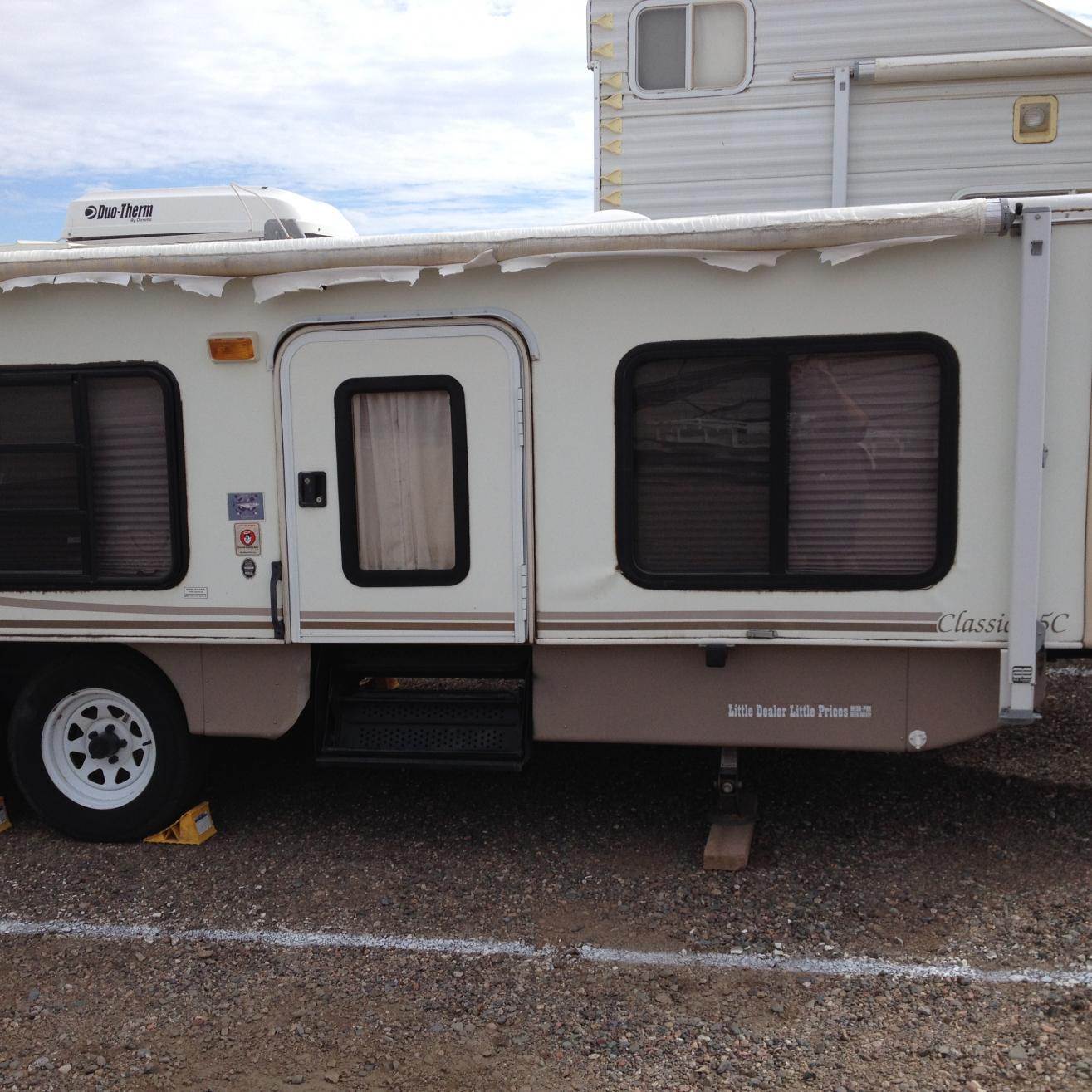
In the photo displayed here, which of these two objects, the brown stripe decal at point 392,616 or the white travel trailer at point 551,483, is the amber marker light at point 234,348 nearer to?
the white travel trailer at point 551,483

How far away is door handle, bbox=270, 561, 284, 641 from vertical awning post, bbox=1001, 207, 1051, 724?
115 inches

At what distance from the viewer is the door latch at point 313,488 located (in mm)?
4844

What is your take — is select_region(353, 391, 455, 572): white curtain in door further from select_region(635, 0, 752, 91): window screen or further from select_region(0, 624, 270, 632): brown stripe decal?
select_region(635, 0, 752, 91): window screen

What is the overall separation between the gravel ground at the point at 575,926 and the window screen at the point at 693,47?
4.01 meters

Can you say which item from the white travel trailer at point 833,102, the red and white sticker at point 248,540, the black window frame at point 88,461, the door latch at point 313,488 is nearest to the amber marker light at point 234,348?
the black window frame at point 88,461

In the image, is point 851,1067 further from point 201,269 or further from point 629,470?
point 201,269

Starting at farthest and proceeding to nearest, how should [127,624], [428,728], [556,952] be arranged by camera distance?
[428,728] < [127,624] < [556,952]

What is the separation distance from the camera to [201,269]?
473cm

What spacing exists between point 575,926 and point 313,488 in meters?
2.04

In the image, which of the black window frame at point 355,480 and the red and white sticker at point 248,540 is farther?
the red and white sticker at point 248,540

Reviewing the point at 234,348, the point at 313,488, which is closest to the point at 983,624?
the point at 313,488

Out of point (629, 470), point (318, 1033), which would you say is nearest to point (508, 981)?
point (318, 1033)

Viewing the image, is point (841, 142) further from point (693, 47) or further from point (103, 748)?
point (103, 748)

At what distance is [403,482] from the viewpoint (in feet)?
15.9
